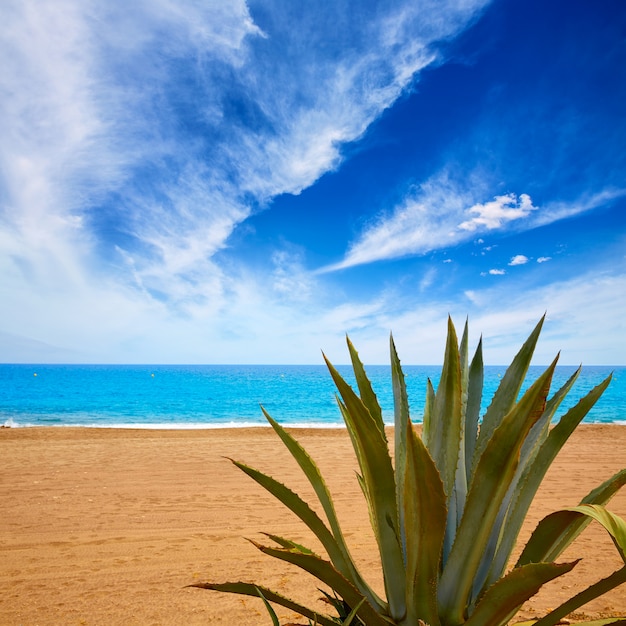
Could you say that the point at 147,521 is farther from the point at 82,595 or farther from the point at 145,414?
the point at 145,414

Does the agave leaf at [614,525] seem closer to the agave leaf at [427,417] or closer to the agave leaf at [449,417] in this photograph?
the agave leaf at [449,417]

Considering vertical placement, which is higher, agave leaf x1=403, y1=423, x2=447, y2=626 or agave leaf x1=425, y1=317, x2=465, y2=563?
agave leaf x1=425, y1=317, x2=465, y2=563

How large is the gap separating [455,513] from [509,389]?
0.40 meters

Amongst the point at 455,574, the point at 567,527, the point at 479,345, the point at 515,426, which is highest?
the point at 479,345

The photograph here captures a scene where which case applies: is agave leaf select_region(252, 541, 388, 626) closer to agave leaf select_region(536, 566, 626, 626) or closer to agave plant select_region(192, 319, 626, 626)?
agave plant select_region(192, 319, 626, 626)

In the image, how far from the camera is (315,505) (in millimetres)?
6465

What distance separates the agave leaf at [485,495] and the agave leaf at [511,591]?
0.27ft

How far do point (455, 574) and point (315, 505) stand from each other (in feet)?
18.7

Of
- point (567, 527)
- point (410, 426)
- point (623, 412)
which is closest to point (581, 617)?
Answer: point (567, 527)

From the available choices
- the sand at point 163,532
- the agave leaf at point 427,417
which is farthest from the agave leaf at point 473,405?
the sand at point 163,532

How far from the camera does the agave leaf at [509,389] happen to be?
1.35m

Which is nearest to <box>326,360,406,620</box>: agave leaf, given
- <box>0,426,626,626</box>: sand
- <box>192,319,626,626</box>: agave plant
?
<box>192,319,626,626</box>: agave plant

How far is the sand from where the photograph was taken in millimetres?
3033

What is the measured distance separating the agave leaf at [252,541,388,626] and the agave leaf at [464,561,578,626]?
9.7 inches
